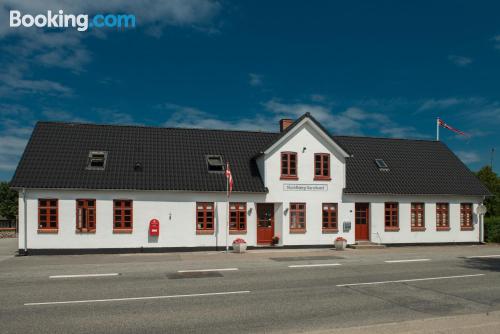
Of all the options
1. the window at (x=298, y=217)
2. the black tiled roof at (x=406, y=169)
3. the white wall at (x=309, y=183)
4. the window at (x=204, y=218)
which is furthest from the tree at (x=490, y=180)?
the window at (x=204, y=218)

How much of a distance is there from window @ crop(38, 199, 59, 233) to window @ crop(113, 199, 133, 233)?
9.18 ft

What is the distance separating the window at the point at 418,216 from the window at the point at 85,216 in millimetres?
18513

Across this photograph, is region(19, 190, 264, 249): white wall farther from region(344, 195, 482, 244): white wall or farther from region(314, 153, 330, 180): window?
region(344, 195, 482, 244): white wall

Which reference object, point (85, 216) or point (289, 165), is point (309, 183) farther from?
point (85, 216)

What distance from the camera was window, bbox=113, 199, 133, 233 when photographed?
2306 centimetres

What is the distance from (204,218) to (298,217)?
535 centimetres

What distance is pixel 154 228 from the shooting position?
23.1m

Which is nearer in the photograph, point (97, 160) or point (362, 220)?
point (97, 160)

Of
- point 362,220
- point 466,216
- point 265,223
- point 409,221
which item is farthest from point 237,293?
point 466,216

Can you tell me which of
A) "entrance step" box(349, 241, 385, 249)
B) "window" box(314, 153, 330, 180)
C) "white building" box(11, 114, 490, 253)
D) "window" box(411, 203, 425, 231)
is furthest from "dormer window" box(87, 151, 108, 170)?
"window" box(411, 203, 425, 231)

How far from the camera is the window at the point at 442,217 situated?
92.5ft

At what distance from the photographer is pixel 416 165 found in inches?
1184

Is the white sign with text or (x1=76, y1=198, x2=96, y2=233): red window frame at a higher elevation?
the white sign with text

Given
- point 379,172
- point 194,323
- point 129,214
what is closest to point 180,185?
point 129,214
